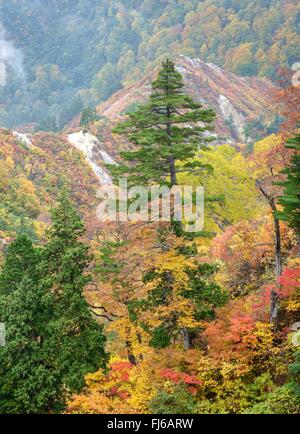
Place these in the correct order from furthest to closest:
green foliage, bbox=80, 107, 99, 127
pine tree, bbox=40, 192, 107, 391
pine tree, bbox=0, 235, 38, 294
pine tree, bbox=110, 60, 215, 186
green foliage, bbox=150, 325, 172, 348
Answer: green foliage, bbox=80, 107, 99, 127
pine tree, bbox=0, 235, 38, 294
green foliage, bbox=150, 325, 172, 348
pine tree, bbox=110, 60, 215, 186
pine tree, bbox=40, 192, 107, 391

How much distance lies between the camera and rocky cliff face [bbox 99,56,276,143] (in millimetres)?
104750

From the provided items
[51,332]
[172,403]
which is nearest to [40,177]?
[51,332]

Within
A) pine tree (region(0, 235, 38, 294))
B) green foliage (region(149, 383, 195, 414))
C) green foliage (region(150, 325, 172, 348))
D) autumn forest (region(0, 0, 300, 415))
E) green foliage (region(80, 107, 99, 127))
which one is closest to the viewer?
green foliage (region(149, 383, 195, 414))

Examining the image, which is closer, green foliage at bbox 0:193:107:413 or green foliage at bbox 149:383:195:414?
green foliage at bbox 149:383:195:414

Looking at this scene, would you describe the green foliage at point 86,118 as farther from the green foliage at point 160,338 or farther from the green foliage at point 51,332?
the green foliage at point 160,338

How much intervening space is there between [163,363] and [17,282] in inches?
260

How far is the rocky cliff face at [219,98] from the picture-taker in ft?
344

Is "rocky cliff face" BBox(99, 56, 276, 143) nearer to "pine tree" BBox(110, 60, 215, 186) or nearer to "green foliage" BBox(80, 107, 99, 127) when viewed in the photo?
"green foliage" BBox(80, 107, 99, 127)

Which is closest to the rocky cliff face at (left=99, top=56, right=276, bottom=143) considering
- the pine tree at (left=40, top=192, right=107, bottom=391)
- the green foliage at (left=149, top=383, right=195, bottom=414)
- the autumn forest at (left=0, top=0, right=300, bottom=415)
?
the autumn forest at (left=0, top=0, right=300, bottom=415)

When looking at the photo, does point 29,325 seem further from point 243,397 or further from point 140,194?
point 243,397

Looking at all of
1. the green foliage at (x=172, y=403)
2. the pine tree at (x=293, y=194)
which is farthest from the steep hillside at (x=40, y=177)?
the pine tree at (x=293, y=194)

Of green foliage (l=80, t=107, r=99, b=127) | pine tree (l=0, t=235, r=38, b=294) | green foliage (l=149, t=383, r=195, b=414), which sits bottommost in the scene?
green foliage (l=149, t=383, r=195, b=414)

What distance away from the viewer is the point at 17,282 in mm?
20281
